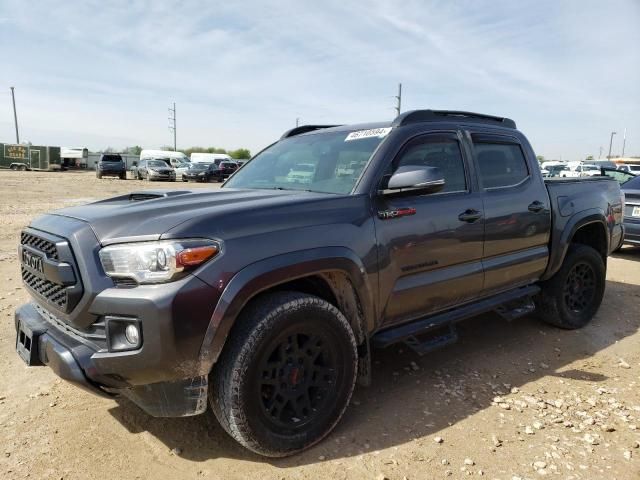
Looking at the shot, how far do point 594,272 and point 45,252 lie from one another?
4.87 meters

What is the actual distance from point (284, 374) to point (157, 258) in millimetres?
927

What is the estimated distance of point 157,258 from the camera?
7.25 feet

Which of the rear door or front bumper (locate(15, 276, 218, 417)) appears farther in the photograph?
the rear door

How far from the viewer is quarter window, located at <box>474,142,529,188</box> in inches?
152

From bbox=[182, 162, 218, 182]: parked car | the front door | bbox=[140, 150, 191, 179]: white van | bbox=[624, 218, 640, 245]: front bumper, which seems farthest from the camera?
bbox=[140, 150, 191, 179]: white van

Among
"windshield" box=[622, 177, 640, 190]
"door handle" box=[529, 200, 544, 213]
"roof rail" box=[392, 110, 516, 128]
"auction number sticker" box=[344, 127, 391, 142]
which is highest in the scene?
"roof rail" box=[392, 110, 516, 128]

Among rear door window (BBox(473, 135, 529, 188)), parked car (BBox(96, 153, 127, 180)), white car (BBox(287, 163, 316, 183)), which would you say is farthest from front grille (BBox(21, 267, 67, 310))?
parked car (BBox(96, 153, 127, 180))

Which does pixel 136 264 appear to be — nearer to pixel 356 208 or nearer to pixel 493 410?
pixel 356 208

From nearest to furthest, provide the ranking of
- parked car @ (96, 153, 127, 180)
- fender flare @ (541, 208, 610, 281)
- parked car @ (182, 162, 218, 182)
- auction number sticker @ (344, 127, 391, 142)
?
auction number sticker @ (344, 127, 391, 142) < fender flare @ (541, 208, 610, 281) < parked car @ (96, 153, 127, 180) < parked car @ (182, 162, 218, 182)

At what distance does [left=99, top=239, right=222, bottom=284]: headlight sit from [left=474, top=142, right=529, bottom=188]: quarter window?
8.00ft

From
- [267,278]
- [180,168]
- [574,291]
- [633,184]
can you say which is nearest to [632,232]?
[633,184]

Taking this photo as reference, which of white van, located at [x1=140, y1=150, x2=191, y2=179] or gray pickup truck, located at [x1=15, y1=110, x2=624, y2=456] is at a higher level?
white van, located at [x1=140, y1=150, x2=191, y2=179]

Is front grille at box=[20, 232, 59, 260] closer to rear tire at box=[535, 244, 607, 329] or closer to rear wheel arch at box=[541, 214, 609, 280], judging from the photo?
rear wheel arch at box=[541, 214, 609, 280]

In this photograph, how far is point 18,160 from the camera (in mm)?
44969
